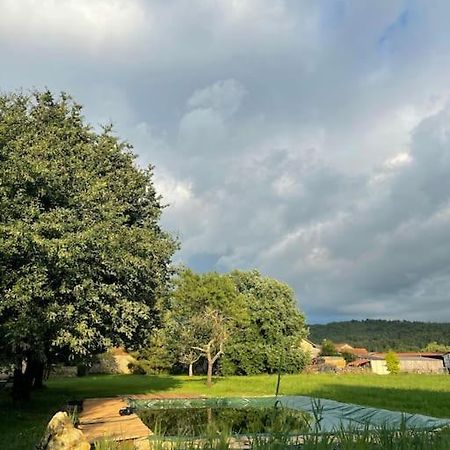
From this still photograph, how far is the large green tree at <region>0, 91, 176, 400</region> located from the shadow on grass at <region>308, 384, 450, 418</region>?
11.0m

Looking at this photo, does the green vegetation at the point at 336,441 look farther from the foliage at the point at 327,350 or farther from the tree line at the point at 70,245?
the foliage at the point at 327,350

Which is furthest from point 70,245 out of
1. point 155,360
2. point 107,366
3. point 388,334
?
point 388,334

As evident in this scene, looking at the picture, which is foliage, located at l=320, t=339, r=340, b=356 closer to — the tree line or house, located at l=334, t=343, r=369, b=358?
house, located at l=334, t=343, r=369, b=358

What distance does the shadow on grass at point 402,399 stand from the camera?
22.0 m

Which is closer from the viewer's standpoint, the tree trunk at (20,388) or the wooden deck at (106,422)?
the wooden deck at (106,422)

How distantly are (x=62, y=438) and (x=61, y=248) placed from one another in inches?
252

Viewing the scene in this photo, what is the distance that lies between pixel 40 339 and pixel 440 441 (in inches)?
643

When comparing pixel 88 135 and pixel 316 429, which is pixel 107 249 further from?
pixel 316 429

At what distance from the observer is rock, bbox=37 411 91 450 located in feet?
34.6

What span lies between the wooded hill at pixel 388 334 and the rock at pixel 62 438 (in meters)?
127

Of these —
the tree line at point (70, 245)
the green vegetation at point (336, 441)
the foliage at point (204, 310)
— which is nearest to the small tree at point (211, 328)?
the foliage at point (204, 310)

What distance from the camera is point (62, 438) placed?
10.6 m

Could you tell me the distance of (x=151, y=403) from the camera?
91.7 ft

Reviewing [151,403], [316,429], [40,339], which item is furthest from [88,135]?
[316,429]
